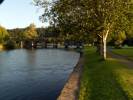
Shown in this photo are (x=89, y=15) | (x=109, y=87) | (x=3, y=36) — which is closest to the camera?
(x=109, y=87)

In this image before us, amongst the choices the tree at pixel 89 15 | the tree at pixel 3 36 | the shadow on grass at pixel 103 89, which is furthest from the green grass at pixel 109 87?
the tree at pixel 3 36

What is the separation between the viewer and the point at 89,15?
4162 centimetres

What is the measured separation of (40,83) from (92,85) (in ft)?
37.3

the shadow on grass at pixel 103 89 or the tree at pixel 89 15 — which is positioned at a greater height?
the tree at pixel 89 15

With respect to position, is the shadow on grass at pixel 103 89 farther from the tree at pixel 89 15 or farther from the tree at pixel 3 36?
the tree at pixel 3 36

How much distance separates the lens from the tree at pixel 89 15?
4015 centimetres

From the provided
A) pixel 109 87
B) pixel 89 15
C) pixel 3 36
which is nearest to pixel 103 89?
pixel 109 87

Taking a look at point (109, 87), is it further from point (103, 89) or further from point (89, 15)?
point (89, 15)

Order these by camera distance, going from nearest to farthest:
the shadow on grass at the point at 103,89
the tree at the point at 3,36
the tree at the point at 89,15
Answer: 1. the shadow on grass at the point at 103,89
2. the tree at the point at 89,15
3. the tree at the point at 3,36

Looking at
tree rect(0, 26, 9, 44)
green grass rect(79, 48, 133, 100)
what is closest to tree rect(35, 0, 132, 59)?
green grass rect(79, 48, 133, 100)

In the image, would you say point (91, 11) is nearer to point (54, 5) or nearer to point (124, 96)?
point (54, 5)

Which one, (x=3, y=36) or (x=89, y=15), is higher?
(x=89, y=15)

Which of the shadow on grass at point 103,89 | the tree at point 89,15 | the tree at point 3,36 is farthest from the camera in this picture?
the tree at point 3,36

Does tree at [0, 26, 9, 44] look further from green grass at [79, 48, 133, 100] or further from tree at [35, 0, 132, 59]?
green grass at [79, 48, 133, 100]
